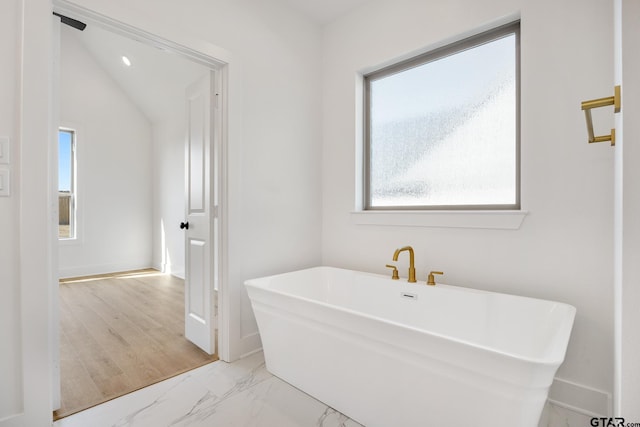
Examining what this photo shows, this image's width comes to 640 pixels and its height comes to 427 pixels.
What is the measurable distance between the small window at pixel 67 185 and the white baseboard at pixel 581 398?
5.73m

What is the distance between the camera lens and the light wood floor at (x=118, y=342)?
1879 mm

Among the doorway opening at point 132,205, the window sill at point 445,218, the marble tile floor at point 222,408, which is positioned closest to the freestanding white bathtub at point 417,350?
the marble tile floor at point 222,408

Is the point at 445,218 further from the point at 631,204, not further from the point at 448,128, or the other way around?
the point at 631,204

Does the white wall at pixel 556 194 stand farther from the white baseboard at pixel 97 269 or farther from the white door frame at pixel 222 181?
the white baseboard at pixel 97 269

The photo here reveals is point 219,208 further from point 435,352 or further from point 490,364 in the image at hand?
A: point 490,364

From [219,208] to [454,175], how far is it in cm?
164

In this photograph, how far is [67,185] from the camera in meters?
4.64

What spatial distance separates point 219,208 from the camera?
2203 millimetres

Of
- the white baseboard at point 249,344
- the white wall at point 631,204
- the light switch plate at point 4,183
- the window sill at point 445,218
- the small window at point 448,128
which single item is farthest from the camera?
the white baseboard at point 249,344

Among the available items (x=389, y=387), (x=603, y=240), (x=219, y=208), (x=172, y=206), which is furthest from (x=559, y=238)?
(x=172, y=206)

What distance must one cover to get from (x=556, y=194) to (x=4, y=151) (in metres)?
2.64

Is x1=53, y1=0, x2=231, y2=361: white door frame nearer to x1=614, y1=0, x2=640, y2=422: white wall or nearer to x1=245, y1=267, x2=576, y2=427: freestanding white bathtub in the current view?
x1=245, y1=267, x2=576, y2=427: freestanding white bathtub

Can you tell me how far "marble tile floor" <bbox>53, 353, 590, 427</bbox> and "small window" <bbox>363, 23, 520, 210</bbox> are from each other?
51.8 inches

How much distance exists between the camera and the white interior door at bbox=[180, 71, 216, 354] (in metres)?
2.28
